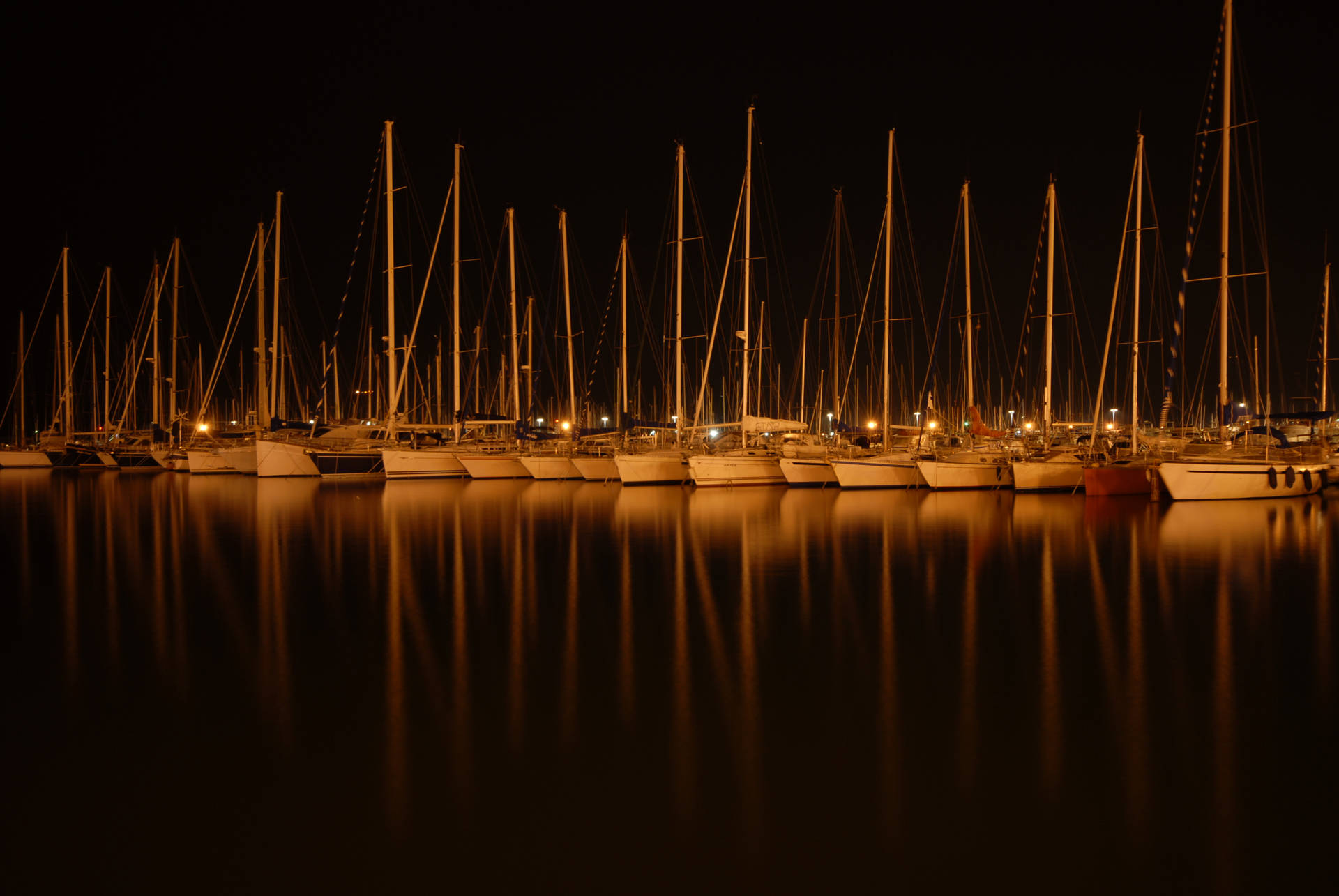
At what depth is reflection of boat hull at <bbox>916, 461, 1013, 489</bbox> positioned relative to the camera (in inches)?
1313

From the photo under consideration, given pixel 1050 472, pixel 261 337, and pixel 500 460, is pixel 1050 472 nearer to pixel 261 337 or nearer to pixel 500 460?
pixel 500 460

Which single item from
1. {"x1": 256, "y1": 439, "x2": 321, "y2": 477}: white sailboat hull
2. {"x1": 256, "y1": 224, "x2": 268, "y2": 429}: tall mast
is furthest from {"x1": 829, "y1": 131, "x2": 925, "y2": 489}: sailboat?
{"x1": 256, "y1": 224, "x2": 268, "y2": 429}: tall mast

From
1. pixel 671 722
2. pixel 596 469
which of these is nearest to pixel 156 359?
pixel 596 469

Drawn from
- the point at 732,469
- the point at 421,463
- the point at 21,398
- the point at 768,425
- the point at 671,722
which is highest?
the point at 21,398

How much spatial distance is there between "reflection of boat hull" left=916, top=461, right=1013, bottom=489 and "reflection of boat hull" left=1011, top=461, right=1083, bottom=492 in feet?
3.22

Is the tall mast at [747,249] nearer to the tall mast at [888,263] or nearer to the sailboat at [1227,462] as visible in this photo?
the tall mast at [888,263]

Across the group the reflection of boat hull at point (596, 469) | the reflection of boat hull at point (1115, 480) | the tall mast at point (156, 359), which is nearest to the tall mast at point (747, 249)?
the reflection of boat hull at point (596, 469)

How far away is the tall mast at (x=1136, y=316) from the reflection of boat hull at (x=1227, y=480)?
3694mm

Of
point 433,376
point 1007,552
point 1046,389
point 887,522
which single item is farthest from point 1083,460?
point 433,376

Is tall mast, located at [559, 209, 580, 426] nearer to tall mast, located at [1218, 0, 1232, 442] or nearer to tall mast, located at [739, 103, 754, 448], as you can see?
tall mast, located at [739, 103, 754, 448]

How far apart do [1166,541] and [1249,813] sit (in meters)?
14.2

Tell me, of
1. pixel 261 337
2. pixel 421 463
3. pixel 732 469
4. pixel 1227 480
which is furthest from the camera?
pixel 261 337

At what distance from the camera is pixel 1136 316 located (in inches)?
1266

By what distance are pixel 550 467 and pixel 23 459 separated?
36.3m
